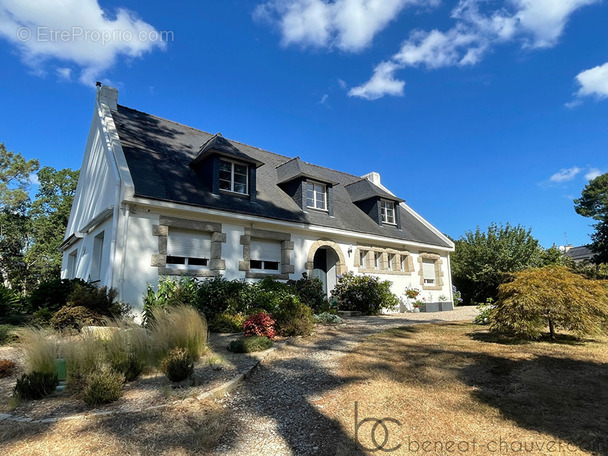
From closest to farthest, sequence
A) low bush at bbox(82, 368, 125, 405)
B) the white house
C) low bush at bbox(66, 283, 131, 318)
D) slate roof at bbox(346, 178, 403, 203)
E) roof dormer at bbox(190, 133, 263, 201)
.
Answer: low bush at bbox(82, 368, 125, 405)
low bush at bbox(66, 283, 131, 318)
the white house
roof dormer at bbox(190, 133, 263, 201)
slate roof at bbox(346, 178, 403, 203)

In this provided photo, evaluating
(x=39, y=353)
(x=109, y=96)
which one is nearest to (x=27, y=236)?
(x=109, y=96)

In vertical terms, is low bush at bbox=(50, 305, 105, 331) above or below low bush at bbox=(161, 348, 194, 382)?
above

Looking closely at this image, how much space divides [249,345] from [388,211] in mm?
11675

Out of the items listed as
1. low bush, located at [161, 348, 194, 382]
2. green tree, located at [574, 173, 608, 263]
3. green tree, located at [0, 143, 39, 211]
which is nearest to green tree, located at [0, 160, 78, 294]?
green tree, located at [0, 143, 39, 211]

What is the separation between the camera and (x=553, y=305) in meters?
5.83

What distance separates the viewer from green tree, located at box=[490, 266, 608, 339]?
5699 mm

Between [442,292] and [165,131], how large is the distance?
A: 13.7 meters

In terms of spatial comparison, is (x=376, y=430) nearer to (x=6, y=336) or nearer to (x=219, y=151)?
(x=6, y=336)

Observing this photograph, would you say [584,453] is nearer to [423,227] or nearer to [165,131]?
[165,131]

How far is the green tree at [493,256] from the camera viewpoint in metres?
17.7

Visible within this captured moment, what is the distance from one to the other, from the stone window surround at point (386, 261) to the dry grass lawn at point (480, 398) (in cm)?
771

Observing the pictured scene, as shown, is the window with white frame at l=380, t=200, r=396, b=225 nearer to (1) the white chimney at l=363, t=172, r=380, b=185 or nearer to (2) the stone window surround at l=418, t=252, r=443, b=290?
(2) the stone window surround at l=418, t=252, r=443, b=290

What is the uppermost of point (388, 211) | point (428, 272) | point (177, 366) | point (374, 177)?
point (374, 177)

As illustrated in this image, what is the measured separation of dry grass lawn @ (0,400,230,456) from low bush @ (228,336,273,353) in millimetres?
2213
